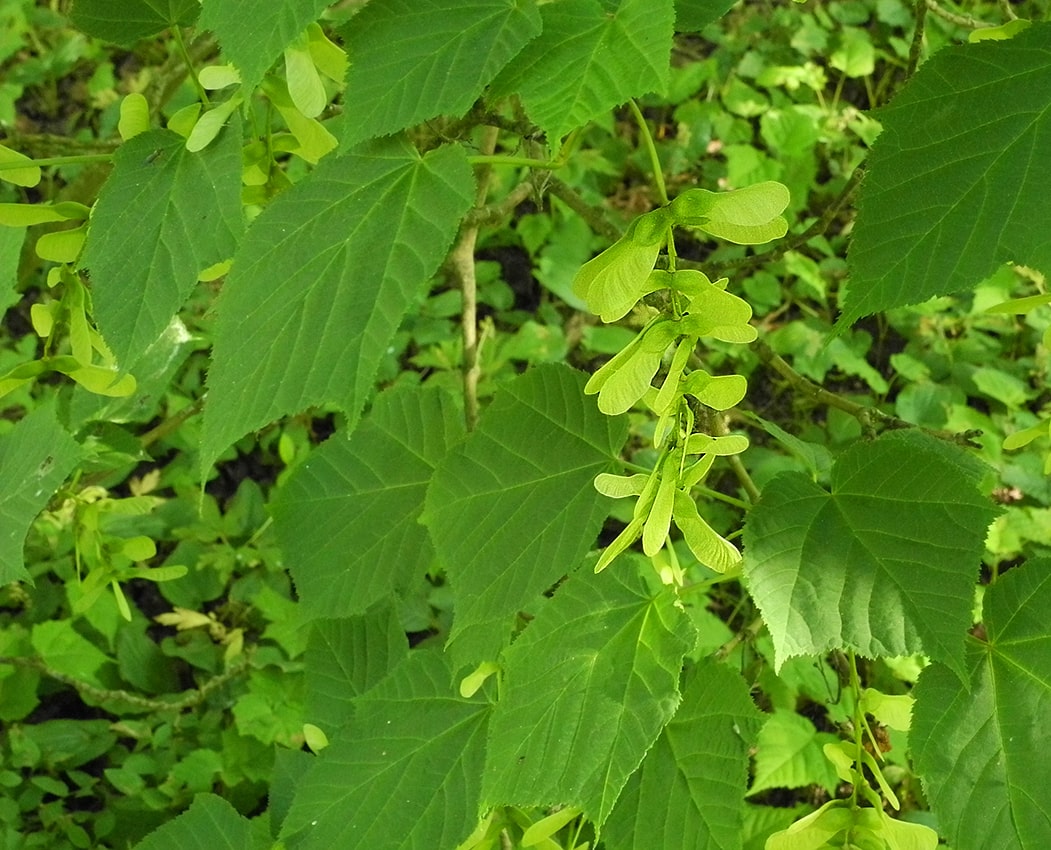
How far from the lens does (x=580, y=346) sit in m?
2.00

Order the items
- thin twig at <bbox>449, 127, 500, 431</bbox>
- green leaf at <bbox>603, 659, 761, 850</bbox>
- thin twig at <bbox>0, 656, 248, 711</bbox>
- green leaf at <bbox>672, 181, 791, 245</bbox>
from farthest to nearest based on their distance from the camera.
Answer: thin twig at <bbox>0, 656, 248, 711</bbox> → thin twig at <bbox>449, 127, 500, 431</bbox> → green leaf at <bbox>603, 659, 761, 850</bbox> → green leaf at <bbox>672, 181, 791, 245</bbox>

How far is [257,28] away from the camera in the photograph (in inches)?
19.3

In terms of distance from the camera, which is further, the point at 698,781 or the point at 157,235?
the point at 698,781

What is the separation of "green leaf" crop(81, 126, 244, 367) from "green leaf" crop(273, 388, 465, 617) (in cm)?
34

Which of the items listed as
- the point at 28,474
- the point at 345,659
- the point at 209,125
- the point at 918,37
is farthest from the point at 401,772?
the point at 918,37

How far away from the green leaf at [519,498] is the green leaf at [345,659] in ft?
0.71

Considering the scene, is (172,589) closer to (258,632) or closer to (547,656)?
(258,632)

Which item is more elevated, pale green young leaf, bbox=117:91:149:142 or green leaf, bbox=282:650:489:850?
pale green young leaf, bbox=117:91:149:142

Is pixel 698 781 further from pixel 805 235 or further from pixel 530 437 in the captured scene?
pixel 805 235

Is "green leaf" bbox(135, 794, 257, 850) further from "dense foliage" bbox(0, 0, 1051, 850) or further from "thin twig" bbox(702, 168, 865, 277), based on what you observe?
"thin twig" bbox(702, 168, 865, 277)

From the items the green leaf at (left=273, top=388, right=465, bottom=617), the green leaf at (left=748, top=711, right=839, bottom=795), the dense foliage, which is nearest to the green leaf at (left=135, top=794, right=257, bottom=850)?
the dense foliage

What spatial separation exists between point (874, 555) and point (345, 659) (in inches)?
22.0

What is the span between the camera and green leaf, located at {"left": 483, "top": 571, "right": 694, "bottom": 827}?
0.60 m

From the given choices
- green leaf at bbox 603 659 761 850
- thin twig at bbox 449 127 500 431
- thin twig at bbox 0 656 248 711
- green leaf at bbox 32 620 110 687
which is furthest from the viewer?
green leaf at bbox 32 620 110 687
